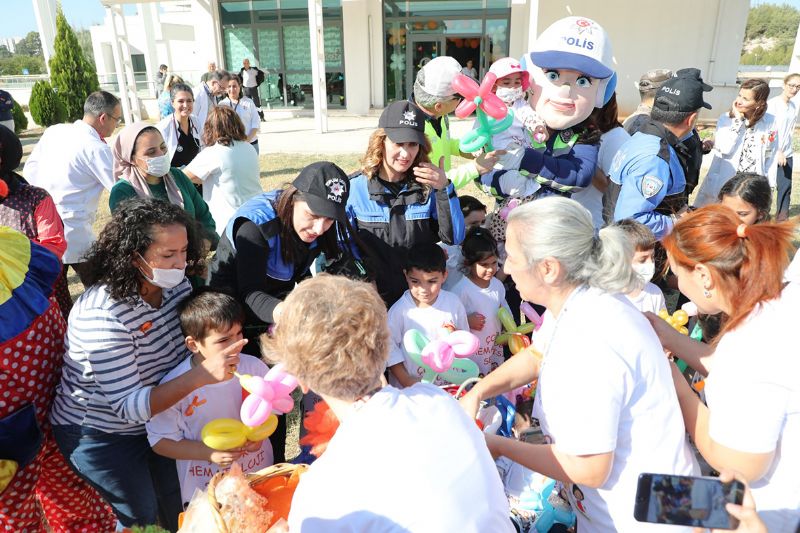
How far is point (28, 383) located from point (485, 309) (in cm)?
239

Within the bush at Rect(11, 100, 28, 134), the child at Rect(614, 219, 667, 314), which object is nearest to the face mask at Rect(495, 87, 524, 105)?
the child at Rect(614, 219, 667, 314)

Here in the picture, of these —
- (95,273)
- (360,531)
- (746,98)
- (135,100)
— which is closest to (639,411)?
(360,531)

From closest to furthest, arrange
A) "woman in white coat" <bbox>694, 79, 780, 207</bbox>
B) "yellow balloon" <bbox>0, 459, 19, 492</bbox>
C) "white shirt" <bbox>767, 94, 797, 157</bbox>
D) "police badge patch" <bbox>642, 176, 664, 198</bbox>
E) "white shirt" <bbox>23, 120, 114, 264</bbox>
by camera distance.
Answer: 1. "yellow balloon" <bbox>0, 459, 19, 492</bbox>
2. "police badge patch" <bbox>642, 176, 664, 198</bbox>
3. "white shirt" <bbox>23, 120, 114, 264</bbox>
4. "woman in white coat" <bbox>694, 79, 780, 207</bbox>
5. "white shirt" <bbox>767, 94, 797, 157</bbox>

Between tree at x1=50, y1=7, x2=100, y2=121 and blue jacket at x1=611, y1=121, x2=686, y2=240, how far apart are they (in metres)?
19.6

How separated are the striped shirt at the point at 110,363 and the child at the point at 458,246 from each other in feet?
6.00

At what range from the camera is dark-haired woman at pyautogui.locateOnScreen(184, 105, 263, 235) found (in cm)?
434

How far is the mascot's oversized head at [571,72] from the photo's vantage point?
305cm

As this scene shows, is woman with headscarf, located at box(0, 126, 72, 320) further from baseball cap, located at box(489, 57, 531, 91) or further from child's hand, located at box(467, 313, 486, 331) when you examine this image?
baseball cap, located at box(489, 57, 531, 91)

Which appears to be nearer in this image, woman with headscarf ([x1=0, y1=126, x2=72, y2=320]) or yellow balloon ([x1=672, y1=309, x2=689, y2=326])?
woman with headscarf ([x1=0, y1=126, x2=72, y2=320])

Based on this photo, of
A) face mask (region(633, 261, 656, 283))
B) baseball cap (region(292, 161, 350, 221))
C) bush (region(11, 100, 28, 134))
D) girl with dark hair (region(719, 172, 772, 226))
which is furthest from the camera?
bush (region(11, 100, 28, 134))

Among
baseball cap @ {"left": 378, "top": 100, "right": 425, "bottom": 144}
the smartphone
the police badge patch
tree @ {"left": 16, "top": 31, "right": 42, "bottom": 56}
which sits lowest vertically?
the smartphone

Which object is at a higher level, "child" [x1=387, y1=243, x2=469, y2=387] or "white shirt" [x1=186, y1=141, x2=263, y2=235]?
"white shirt" [x1=186, y1=141, x2=263, y2=235]

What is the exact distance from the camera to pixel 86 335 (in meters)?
1.93

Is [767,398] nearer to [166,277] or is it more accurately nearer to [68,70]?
[166,277]
